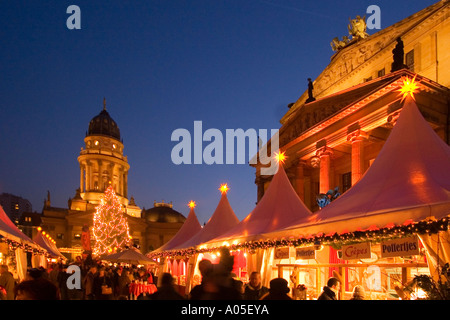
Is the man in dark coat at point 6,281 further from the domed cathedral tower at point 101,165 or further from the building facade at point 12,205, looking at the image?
the building facade at point 12,205

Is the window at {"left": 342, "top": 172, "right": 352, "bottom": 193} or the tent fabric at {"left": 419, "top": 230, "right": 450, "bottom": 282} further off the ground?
the window at {"left": 342, "top": 172, "right": 352, "bottom": 193}

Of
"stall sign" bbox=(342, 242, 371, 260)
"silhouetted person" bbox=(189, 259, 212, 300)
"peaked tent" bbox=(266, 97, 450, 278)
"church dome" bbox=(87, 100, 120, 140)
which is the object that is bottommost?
"stall sign" bbox=(342, 242, 371, 260)

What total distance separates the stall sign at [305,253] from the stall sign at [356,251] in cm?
161

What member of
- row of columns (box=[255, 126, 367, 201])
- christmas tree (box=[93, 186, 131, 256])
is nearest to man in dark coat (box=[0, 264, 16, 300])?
row of columns (box=[255, 126, 367, 201])

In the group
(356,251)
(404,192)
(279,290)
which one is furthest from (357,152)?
(279,290)

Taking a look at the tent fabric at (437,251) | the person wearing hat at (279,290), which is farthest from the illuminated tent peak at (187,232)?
the person wearing hat at (279,290)

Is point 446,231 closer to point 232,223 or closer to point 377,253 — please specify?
point 377,253

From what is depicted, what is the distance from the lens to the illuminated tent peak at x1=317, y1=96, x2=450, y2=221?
7707 mm

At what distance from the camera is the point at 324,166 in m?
23.6

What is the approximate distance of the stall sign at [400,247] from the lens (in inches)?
304

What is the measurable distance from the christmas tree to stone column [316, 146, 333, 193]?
1417 inches

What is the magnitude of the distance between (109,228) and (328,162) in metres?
37.9

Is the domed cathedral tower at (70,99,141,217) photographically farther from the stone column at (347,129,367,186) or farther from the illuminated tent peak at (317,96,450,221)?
the illuminated tent peak at (317,96,450,221)
